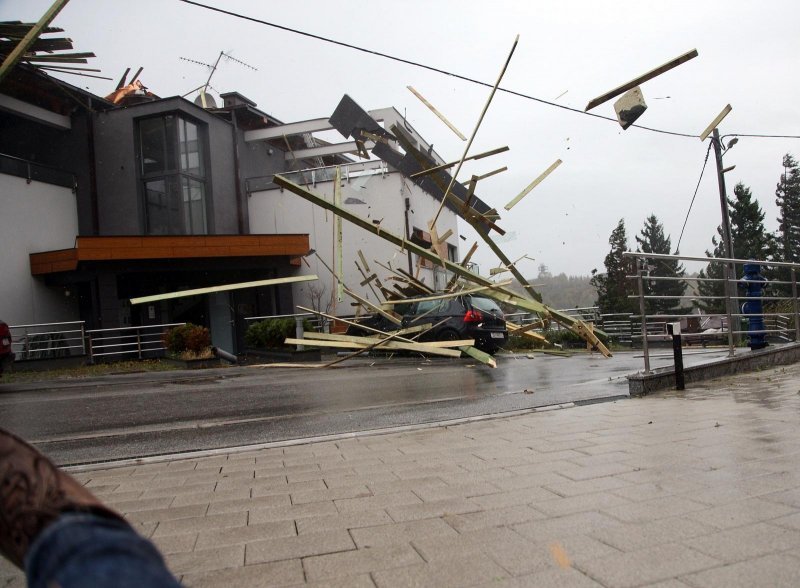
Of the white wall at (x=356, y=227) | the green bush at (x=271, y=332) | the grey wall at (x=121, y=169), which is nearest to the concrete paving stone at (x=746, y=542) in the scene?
the green bush at (x=271, y=332)

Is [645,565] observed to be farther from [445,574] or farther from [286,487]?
[286,487]

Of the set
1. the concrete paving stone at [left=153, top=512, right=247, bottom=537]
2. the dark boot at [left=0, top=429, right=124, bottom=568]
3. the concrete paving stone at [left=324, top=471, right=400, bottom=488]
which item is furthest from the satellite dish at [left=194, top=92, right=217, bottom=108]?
the dark boot at [left=0, top=429, right=124, bottom=568]

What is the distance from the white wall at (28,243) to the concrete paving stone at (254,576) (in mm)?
20144

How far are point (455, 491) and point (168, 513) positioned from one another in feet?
4.69

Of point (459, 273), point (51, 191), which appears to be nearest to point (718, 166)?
point (459, 273)

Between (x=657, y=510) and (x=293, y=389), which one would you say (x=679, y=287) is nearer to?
(x=293, y=389)

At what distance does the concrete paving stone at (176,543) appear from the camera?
2.46 meters

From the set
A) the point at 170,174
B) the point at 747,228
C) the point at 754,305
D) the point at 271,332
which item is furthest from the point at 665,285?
the point at 747,228

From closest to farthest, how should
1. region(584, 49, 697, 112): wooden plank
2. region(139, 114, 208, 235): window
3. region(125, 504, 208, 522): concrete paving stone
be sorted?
1. region(125, 504, 208, 522): concrete paving stone
2. region(584, 49, 697, 112): wooden plank
3. region(139, 114, 208, 235): window

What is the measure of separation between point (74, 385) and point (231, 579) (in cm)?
1004

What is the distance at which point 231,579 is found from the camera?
7.00ft

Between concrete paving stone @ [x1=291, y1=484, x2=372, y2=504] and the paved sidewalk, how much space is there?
0.05 feet

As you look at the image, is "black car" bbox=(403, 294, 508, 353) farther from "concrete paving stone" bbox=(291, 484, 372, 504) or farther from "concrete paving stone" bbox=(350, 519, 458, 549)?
"concrete paving stone" bbox=(350, 519, 458, 549)

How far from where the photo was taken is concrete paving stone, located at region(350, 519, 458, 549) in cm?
242
